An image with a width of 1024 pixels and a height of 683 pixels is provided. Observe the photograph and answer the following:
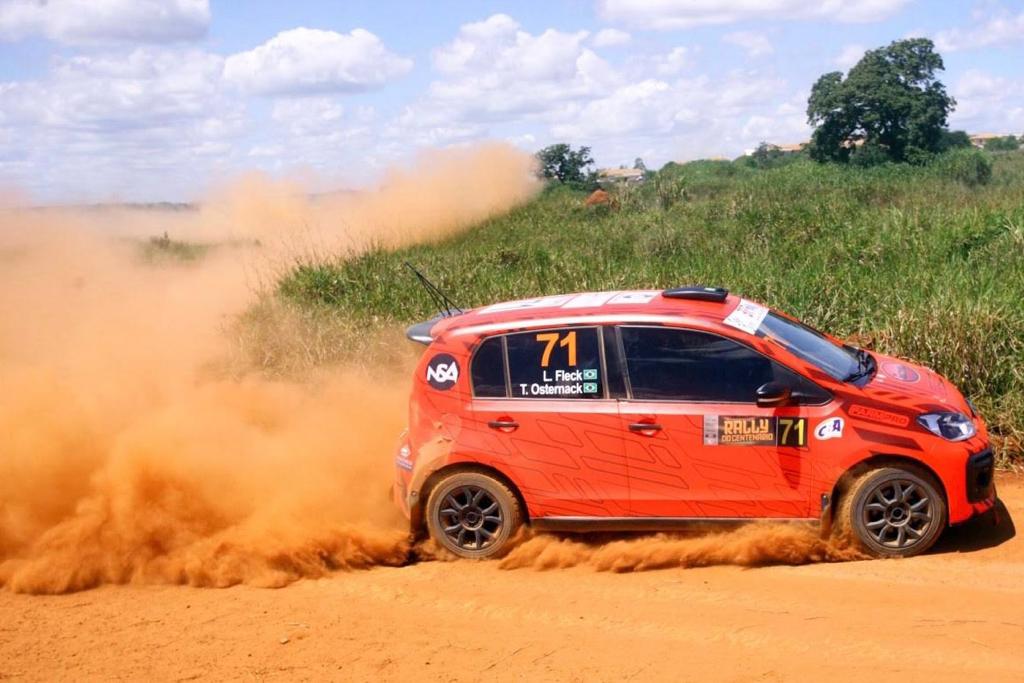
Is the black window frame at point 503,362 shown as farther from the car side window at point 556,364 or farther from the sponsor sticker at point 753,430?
the sponsor sticker at point 753,430

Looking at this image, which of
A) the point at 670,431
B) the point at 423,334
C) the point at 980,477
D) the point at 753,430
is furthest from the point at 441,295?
the point at 980,477

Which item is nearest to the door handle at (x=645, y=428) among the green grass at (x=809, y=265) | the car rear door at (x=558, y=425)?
the car rear door at (x=558, y=425)

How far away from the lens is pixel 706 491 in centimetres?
738

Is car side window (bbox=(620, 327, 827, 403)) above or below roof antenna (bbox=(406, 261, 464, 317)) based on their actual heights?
below

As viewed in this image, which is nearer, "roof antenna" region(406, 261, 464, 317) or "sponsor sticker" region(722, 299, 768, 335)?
"sponsor sticker" region(722, 299, 768, 335)

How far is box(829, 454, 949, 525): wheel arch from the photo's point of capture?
7.10 metres

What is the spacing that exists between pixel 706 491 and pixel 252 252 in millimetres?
23763

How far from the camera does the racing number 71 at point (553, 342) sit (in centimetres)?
762

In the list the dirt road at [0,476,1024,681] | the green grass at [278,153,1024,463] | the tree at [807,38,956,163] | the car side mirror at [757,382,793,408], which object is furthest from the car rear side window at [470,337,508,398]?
the tree at [807,38,956,163]

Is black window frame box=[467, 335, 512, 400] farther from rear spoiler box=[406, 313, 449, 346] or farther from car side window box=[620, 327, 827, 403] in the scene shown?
car side window box=[620, 327, 827, 403]

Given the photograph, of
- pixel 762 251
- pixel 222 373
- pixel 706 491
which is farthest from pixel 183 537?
pixel 762 251

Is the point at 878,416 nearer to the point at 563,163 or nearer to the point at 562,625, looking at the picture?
the point at 562,625

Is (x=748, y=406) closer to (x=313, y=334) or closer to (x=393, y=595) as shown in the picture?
(x=393, y=595)

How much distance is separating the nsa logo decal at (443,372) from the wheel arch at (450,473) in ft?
1.91
